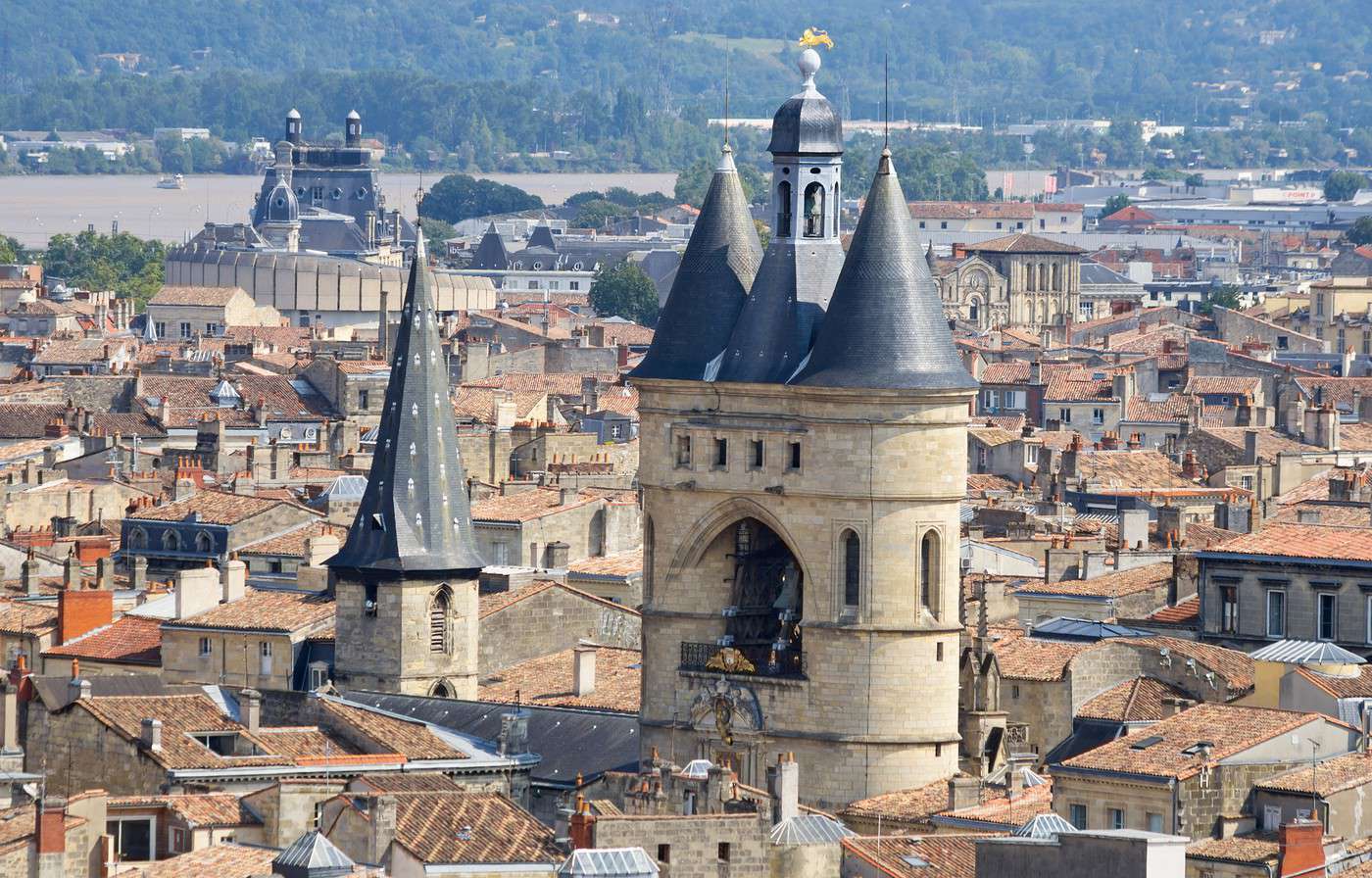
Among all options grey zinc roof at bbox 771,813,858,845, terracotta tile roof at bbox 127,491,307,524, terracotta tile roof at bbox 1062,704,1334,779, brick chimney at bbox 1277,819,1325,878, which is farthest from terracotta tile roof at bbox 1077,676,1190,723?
terracotta tile roof at bbox 127,491,307,524

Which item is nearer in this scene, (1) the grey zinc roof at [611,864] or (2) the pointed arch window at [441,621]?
(1) the grey zinc roof at [611,864]

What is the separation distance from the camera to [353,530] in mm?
72000

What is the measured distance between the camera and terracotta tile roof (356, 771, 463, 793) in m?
52.9

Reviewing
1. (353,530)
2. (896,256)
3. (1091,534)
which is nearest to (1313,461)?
(1091,534)

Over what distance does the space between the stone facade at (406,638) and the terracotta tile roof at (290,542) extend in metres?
16.3

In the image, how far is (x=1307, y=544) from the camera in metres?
69.8

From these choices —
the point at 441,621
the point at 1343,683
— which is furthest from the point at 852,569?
the point at 441,621

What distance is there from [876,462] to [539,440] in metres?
51.8

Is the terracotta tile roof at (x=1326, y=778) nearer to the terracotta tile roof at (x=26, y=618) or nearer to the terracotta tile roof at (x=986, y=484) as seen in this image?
the terracotta tile roof at (x=26, y=618)

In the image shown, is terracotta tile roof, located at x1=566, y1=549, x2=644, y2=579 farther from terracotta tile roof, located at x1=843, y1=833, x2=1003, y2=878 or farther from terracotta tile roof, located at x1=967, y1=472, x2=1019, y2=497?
terracotta tile roof, located at x1=843, y1=833, x2=1003, y2=878

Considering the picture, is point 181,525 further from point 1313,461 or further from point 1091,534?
point 1313,461

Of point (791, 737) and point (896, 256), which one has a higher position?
point (896, 256)

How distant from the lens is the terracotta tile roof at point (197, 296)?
19188 cm

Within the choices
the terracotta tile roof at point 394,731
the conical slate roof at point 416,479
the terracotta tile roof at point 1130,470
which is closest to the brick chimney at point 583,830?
the terracotta tile roof at point 394,731
